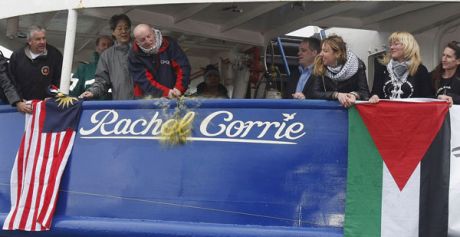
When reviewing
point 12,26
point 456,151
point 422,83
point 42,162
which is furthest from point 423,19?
point 12,26

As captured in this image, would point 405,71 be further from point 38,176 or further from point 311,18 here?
point 38,176

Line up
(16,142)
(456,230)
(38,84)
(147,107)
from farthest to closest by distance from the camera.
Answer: (38,84) → (16,142) → (147,107) → (456,230)

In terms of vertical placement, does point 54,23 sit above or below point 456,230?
above

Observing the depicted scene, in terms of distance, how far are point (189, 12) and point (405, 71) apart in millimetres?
2425

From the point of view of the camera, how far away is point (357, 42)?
7672 millimetres

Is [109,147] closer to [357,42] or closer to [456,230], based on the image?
[456,230]

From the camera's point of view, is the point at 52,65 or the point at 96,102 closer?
the point at 96,102

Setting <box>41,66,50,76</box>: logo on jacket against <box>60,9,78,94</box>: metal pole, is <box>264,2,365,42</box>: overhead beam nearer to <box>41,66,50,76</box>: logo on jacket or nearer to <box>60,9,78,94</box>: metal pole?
<box>60,9,78,94</box>: metal pole

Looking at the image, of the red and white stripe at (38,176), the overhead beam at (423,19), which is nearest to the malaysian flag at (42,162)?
the red and white stripe at (38,176)

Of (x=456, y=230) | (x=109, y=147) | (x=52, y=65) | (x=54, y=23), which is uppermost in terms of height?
(x=54, y=23)

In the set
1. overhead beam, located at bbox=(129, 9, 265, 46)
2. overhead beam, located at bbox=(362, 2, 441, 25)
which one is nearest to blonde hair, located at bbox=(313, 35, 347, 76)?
overhead beam, located at bbox=(362, 2, 441, 25)

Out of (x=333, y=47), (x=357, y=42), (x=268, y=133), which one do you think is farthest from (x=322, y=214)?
(x=357, y=42)

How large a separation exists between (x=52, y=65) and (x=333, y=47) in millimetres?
2603

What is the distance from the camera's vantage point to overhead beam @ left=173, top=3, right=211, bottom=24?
6412 mm
